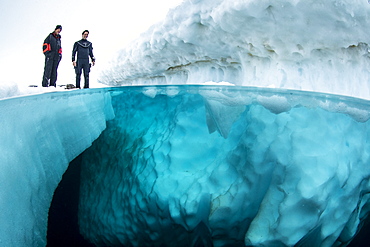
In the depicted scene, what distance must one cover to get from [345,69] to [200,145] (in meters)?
0.89

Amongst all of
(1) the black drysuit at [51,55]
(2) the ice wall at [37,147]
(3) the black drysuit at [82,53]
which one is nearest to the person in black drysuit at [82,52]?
(3) the black drysuit at [82,53]

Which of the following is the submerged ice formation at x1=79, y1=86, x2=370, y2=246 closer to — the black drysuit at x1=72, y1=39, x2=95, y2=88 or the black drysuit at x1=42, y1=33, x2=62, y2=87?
the black drysuit at x1=72, y1=39, x2=95, y2=88

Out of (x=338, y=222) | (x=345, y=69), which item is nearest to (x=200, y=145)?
(x=338, y=222)

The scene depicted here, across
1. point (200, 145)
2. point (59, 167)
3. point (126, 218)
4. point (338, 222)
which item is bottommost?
point (126, 218)

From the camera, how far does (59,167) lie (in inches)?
53.9

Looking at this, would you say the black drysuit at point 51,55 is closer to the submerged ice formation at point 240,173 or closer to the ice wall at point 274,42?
the ice wall at point 274,42

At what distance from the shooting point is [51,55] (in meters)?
Result: 4.07

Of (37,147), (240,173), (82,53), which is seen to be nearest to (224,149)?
(240,173)

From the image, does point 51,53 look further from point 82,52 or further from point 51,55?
point 82,52

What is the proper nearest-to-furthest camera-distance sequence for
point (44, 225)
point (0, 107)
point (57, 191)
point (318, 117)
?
point (0, 107) → point (318, 117) → point (44, 225) → point (57, 191)

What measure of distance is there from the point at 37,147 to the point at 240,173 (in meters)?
0.88

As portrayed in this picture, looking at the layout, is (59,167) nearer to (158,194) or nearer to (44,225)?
(44,225)

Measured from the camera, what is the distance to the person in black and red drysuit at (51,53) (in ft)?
13.1

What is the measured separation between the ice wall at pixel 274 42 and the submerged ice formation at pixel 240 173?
392 millimetres
